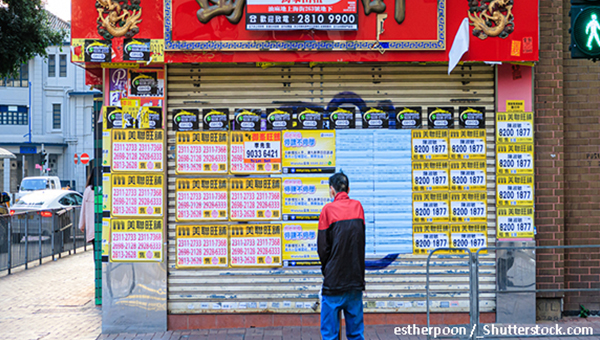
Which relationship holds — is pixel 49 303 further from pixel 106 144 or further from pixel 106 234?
pixel 106 144

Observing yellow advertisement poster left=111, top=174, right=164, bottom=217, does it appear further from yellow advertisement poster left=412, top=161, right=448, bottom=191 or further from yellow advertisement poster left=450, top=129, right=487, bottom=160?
yellow advertisement poster left=450, top=129, right=487, bottom=160

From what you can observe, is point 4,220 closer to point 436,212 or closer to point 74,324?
point 74,324

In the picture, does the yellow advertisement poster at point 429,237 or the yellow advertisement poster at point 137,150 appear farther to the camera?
the yellow advertisement poster at point 429,237

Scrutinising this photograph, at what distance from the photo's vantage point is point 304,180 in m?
7.32

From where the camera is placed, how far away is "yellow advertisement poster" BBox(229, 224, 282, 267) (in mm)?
7273

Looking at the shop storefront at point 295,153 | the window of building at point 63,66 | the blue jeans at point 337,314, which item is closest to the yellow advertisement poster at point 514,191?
the shop storefront at point 295,153

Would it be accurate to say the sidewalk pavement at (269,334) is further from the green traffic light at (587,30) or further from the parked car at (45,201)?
the parked car at (45,201)

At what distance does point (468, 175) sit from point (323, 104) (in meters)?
2.25

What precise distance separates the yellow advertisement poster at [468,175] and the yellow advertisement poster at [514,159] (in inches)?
8.8

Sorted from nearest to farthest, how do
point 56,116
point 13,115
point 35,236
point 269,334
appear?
point 269,334 → point 35,236 → point 13,115 → point 56,116

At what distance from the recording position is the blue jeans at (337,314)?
204 inches

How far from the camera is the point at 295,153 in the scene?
7324 millimetres

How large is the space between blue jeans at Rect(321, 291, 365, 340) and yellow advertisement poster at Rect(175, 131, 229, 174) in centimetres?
282

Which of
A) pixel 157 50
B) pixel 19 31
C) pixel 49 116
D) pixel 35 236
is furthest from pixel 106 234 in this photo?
pixel 49 116
